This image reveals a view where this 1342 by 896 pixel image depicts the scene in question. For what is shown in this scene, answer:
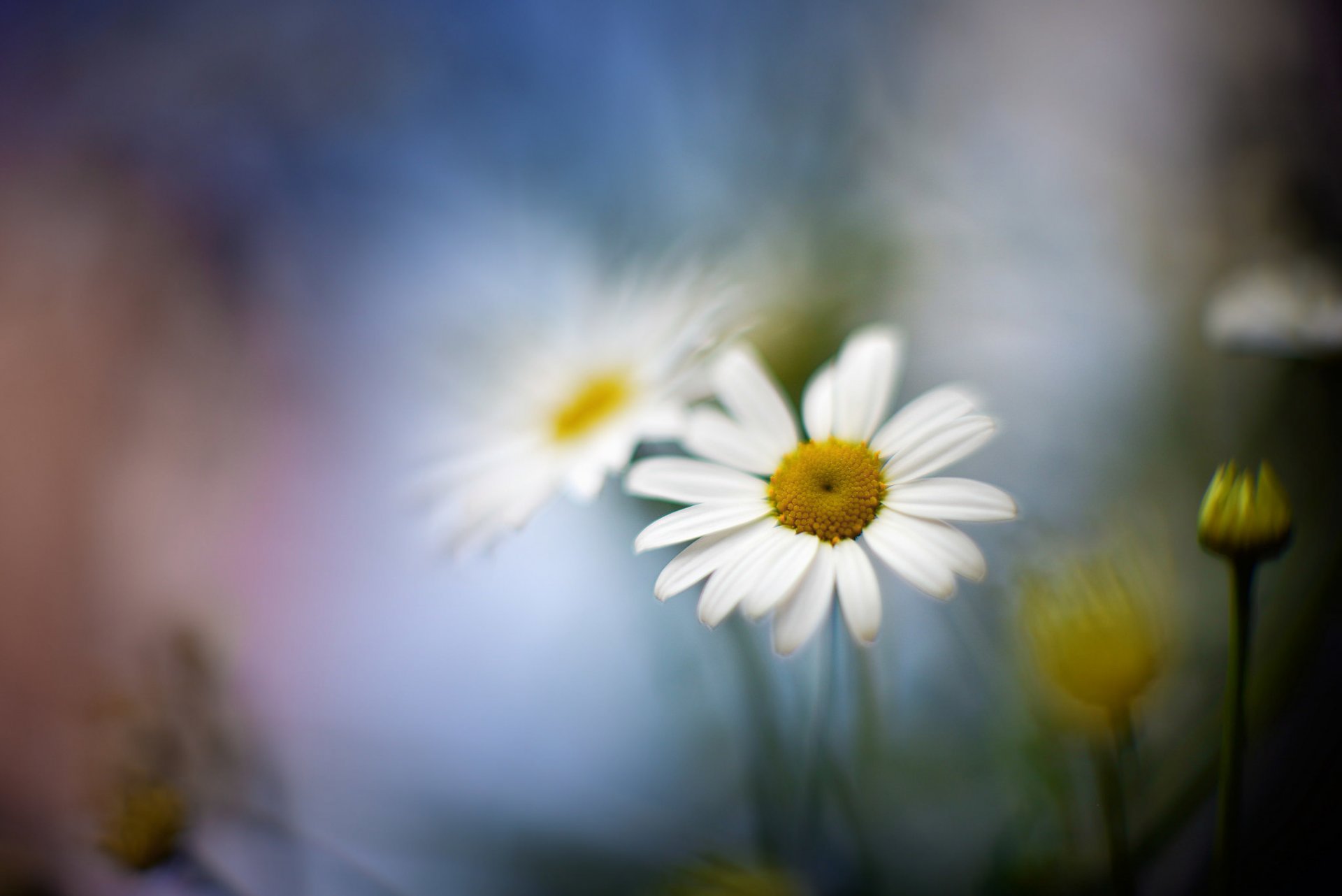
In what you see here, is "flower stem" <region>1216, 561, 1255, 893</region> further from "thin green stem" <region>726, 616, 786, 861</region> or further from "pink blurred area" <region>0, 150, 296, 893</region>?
"pink blurred area" <region>0, 150, 296, 893</region>

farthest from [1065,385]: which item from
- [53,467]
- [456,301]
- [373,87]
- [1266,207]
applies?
[53,467]

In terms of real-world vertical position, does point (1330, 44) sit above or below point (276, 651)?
above

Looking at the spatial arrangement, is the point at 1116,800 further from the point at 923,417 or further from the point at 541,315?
the point at 541,315

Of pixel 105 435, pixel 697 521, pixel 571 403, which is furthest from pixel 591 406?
pixel 105 435

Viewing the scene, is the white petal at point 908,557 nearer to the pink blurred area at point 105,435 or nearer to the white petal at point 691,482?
the white petal at point 691,482

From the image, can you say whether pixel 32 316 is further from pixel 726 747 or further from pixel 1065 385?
pixel 1065 385

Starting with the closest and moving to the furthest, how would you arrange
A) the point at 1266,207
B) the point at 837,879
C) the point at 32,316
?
the point at 837,879 → the point at 1266,207 → the point at 32,316

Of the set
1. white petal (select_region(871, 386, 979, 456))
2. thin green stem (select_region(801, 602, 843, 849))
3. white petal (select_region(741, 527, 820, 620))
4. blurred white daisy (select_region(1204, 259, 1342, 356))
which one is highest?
blurred white daisy (select_region(1204, 259, 1342, 356))

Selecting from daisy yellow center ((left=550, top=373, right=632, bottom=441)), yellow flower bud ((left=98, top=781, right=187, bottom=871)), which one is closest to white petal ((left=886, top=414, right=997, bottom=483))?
daisy yellow center ((left=550, top=373, right=632, bottom=441))
